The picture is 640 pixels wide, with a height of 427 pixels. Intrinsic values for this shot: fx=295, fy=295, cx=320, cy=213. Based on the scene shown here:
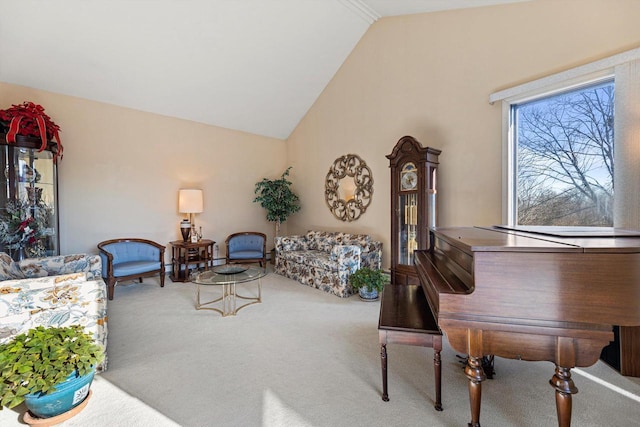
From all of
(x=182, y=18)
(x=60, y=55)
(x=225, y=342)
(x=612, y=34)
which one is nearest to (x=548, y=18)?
(x=612, y=34)

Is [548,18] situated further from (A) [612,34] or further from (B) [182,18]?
(B) [182,18]

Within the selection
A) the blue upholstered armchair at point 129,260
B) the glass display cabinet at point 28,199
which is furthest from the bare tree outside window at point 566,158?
the glass display cabinet at point 28,199

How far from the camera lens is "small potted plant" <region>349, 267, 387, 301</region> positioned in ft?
12.2

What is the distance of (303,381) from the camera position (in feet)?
6.65

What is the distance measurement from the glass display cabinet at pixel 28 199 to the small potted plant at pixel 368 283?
3.87 meters

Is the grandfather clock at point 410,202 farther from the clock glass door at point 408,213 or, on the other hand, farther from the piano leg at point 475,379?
the piano leg at point 475,379

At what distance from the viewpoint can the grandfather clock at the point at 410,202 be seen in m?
3.47

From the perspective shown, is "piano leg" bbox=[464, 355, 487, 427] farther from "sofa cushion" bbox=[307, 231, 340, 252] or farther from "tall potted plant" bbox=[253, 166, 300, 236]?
"tall potted plant" bbox=[253, 166, 300, 236]

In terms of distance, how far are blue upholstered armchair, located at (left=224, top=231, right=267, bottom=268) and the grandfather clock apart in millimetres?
2592

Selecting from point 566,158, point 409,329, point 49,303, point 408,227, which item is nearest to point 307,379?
point 409,329

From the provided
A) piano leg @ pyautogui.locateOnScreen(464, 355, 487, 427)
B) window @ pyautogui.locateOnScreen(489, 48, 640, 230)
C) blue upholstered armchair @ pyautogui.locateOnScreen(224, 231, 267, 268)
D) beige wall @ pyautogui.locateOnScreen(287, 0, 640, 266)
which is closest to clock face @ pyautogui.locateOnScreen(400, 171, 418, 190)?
beige wall @ pyautogui.locateOnScreen(287, 0, 640, 266)

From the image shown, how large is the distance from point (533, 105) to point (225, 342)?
387 cm

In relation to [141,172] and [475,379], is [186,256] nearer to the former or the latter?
[141,172]

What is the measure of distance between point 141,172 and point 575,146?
18.8 ft
